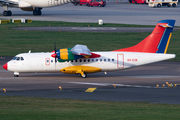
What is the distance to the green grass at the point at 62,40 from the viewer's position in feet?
161

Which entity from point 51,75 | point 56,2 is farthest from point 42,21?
point 51,75

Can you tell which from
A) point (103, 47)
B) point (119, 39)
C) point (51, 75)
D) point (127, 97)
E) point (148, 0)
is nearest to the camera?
point (127, 97)

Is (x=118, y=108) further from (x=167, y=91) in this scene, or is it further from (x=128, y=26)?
(x=128, y=26)

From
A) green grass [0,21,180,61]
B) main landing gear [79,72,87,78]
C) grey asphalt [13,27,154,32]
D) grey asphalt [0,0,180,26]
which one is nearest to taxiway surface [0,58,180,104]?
main landing gear [79,72,87,78]

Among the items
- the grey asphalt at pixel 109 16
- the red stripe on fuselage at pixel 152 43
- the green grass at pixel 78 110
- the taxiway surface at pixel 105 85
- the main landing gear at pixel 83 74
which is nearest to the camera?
the green grass at pixel 78 110

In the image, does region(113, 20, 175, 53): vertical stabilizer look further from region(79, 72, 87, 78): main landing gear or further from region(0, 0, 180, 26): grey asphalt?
region(0, 0, 180, 26): grey asphalt

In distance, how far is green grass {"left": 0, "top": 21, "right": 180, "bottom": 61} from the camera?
4922cm

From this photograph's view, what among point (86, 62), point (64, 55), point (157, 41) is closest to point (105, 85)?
point (86, 62)

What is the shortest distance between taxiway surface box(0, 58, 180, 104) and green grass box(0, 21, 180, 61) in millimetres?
10444

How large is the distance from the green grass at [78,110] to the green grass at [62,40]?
22630 mm

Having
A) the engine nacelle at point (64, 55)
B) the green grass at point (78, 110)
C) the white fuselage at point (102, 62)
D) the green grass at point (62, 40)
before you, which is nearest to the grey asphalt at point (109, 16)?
the green grass at point (62, 40)

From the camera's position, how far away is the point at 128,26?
2835 inches

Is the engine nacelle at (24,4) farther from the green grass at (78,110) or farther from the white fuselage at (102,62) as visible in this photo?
the green grass at (78,110)

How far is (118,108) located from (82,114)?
129 inches
